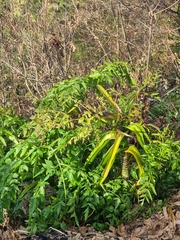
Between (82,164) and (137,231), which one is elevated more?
(82,164)

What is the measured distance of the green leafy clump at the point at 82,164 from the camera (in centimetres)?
430

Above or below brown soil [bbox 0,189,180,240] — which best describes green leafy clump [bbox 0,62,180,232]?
above

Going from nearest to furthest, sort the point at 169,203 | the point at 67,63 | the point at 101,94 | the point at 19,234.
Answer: the point at 19,234
the point at 169,203
the point at 101,94
the point at 67,63

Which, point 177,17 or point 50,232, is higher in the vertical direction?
point 177,17

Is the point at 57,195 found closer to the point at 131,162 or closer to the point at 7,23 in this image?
the point at 131,162

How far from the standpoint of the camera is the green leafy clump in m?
4.30

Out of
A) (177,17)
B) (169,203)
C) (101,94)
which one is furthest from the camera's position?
(177,17)

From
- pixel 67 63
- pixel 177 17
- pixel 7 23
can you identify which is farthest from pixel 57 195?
pixel 177 17

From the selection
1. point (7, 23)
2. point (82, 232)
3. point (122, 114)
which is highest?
point (7, 23)

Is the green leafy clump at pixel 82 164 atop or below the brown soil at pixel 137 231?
atop

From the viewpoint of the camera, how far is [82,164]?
465 cm

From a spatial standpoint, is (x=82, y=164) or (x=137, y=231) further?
(x=82, y=164)

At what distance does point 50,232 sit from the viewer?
4348 millimetres

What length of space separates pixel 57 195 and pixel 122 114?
1.12 metres
